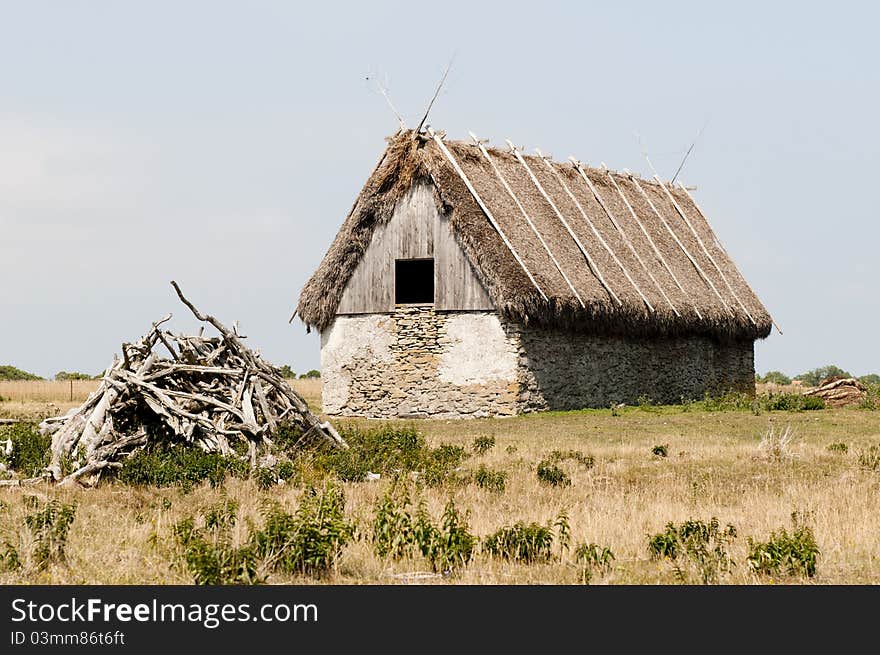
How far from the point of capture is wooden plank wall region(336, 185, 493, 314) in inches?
1192

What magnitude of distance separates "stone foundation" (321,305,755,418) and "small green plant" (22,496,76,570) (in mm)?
18195

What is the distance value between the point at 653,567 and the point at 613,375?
2250 centimetres

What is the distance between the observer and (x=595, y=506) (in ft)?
46.2

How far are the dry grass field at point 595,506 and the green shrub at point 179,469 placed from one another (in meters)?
0.31

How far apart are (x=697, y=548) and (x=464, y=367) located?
19197 millimetres

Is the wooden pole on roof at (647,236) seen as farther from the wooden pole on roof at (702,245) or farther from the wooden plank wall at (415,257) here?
the wooden plank wall at (415,257)

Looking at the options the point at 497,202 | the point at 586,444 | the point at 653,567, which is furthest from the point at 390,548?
the point at 497,202

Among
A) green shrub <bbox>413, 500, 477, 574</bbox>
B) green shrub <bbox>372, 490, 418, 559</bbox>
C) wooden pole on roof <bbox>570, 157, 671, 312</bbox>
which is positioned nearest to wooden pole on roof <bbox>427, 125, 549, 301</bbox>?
wooden pole on roof <bbox>570, 157, 671, 312</bbox>

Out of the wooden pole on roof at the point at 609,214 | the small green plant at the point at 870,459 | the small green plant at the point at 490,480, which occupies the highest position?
the wooden pole on roof at the point at 609,214

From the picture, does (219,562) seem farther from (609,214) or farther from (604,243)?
(609,214)

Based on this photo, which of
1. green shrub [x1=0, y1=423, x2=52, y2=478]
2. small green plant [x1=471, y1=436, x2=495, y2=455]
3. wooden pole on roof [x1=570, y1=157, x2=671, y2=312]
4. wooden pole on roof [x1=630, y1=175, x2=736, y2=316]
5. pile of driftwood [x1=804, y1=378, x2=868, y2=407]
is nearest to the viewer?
green shrub [x1=0, y1=423, x2=52, y2=478]

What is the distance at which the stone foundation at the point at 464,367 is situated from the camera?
29719 mm

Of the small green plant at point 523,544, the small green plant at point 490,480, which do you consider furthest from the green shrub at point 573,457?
the small green plant at point 523,544

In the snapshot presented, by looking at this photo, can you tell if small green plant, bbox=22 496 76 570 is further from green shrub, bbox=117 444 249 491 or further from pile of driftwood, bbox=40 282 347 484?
pile of driftwood, bbox=40 282 347 484
